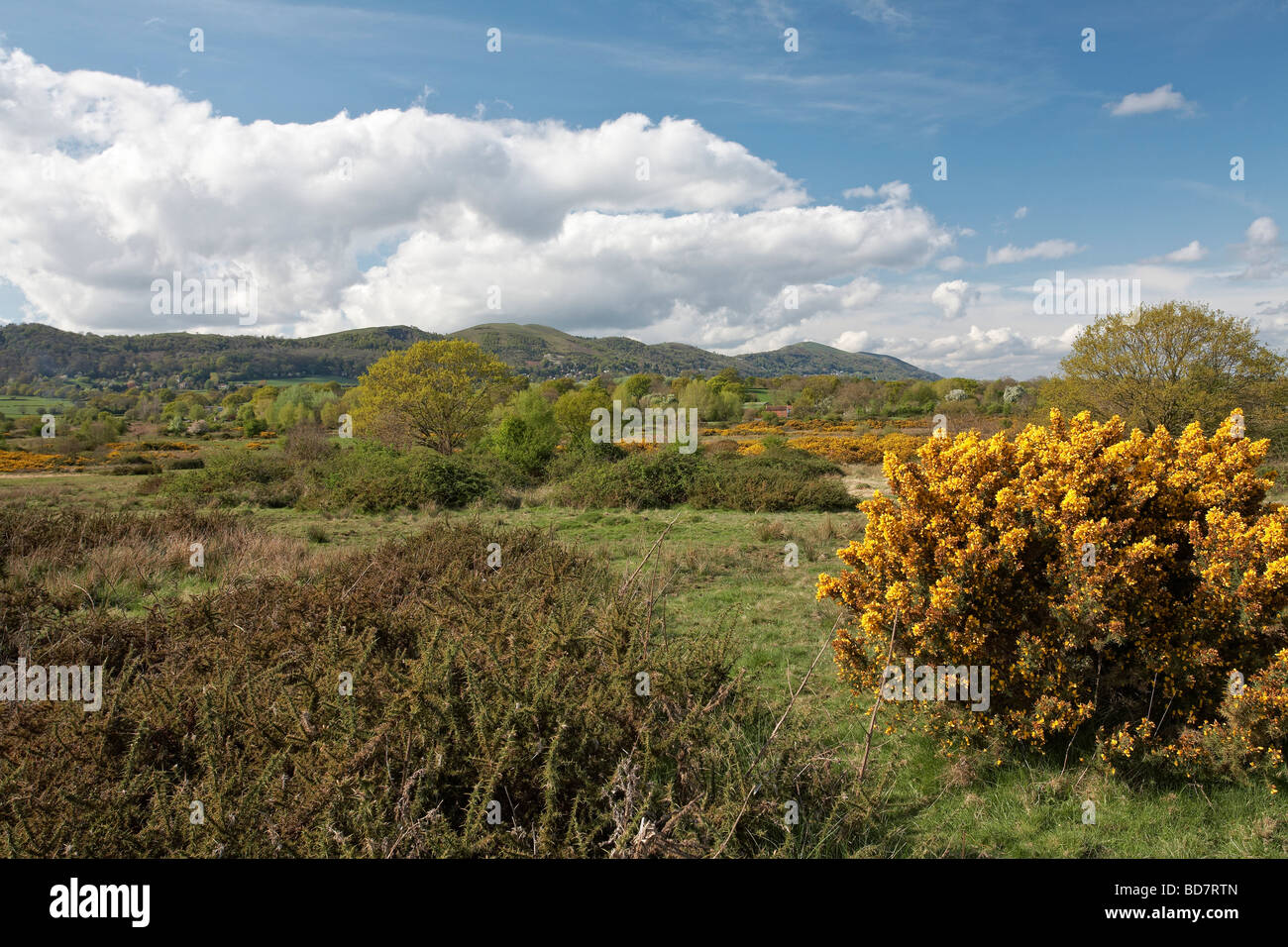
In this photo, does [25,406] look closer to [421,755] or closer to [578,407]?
[578,407]

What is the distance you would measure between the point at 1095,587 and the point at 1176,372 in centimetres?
2598

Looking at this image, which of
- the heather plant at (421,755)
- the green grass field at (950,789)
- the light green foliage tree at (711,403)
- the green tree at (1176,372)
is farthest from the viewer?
the light green foliage tree at (711,403)

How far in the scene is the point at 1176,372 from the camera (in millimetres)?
23000

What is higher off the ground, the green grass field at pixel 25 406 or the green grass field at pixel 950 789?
the green grass field at pixel 25 406

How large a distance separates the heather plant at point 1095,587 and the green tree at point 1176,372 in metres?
20.7

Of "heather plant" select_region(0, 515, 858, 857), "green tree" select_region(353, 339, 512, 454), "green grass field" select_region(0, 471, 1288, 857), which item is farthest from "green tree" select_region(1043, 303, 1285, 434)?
"green tree" select_region(353, 339, 512, 454)

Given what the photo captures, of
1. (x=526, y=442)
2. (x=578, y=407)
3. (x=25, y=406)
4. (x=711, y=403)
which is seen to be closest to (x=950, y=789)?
(x=526, y=442)

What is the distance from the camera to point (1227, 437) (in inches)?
169

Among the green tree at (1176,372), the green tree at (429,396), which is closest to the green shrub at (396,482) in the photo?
the green tree at (429,396)

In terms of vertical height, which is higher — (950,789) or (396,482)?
(396,482)

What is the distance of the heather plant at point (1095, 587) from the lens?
11.9 ft

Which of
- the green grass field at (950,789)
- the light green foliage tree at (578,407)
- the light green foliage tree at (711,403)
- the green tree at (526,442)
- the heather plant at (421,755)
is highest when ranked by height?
the light green foliage tree at (711,403)

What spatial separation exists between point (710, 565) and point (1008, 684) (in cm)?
621

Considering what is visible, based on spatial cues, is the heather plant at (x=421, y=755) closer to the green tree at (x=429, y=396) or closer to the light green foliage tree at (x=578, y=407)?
the green tree at (x=429, y=396)
